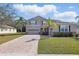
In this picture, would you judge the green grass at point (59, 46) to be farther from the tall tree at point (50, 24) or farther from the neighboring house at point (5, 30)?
the neighboring house at point (5, 30)

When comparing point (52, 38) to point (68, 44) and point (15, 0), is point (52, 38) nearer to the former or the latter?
point (68, 44)

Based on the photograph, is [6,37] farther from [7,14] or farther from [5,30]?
[7,14]

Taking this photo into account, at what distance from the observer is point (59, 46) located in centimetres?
848

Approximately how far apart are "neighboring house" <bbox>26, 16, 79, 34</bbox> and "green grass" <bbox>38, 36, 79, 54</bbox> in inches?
8.3

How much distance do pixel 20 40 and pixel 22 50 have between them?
0.24 m

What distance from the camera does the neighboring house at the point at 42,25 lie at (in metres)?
8.48

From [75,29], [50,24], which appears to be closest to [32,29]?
[50,24]

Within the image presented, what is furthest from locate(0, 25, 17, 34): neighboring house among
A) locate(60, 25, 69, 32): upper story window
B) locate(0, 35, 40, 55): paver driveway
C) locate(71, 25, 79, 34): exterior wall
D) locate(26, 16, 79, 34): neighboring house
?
locate(71, 25, 79, 34): exterior wall

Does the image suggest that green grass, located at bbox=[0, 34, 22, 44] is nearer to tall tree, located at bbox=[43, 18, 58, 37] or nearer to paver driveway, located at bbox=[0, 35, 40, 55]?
paver driveway, located at bbox=[0, 35, 40, 55]

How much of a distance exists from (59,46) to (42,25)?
64cm

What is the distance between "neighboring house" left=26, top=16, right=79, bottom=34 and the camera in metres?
8.48

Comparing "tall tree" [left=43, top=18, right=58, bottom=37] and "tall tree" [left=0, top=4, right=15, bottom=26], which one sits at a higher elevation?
"tall tree" [left=0, top=4, right=15, bottom=26]

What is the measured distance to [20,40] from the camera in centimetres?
852

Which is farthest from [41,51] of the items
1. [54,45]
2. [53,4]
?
[53,4]
